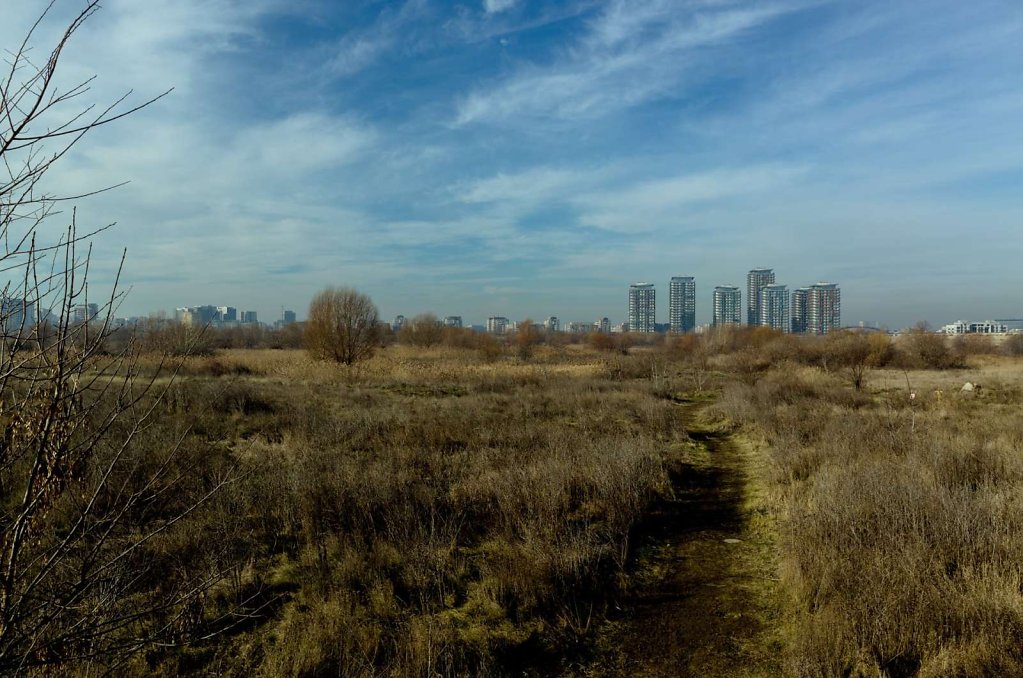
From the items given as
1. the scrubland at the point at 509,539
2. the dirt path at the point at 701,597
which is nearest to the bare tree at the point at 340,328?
the scrubland at the point at 509,539

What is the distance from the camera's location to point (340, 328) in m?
28.5

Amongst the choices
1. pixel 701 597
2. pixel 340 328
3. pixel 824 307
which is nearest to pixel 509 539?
pixel 701 597

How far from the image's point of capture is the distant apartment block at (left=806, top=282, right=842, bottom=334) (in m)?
104

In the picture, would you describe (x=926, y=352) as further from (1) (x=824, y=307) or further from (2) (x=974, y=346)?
(1) (x=824, y=307)

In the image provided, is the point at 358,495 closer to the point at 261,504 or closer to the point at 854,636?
the point at 261,504

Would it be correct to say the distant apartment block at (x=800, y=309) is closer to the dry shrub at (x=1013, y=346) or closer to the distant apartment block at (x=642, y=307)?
the distant apartment block at (x=642, y=307)

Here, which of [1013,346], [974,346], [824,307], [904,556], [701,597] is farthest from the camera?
[824,307]

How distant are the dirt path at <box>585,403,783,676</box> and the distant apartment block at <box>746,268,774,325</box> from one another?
436 feet

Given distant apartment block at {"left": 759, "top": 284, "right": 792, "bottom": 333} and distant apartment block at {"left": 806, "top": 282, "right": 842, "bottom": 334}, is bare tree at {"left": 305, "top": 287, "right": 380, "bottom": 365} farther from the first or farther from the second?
distant apartment block at {"left": 759, "top": 284, "right": 792, "bottom": 333}

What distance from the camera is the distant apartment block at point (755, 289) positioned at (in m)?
129

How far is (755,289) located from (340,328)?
121 metres

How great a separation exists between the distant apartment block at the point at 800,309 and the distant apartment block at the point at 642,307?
36.3 meters

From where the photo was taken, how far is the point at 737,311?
431ft

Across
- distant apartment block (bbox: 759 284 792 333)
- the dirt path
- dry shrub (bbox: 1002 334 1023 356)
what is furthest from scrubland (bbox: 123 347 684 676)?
distant apartment block (bbox: 759 284 792 333)
